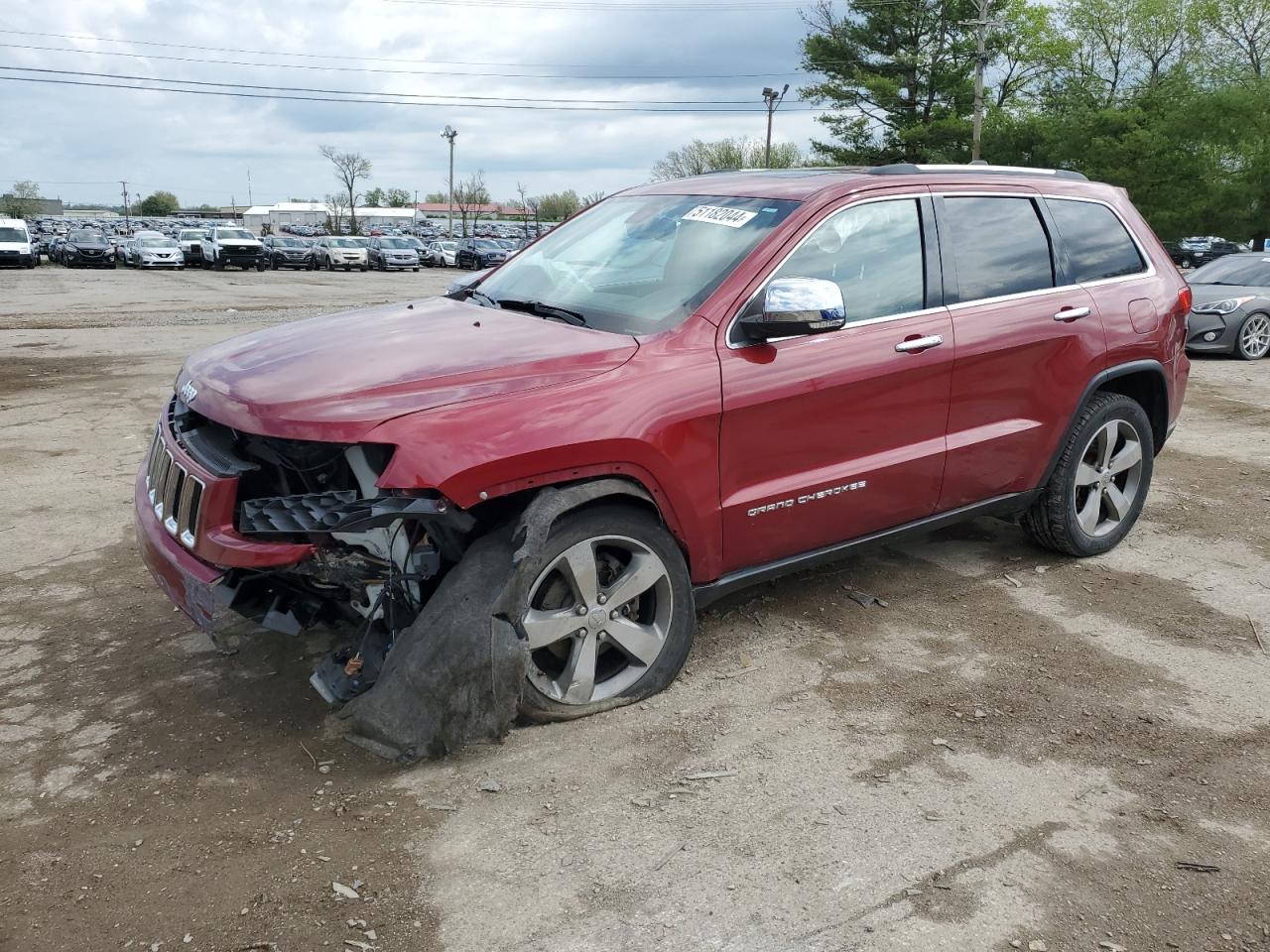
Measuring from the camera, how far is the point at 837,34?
167 feet

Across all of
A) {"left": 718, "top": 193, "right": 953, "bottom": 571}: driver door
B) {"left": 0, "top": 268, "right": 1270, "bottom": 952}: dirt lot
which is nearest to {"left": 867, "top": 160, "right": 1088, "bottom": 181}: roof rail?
{"left": 718, "top": 193, "right": 953, "bottom": 571}: driver door

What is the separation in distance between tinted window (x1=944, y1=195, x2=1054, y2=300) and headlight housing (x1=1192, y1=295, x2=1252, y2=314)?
32.5 feet

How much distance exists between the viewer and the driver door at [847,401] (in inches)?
144

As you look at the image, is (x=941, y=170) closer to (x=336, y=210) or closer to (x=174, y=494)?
(x=174, y=494)

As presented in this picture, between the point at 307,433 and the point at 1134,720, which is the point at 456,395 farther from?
the point at 1134,720

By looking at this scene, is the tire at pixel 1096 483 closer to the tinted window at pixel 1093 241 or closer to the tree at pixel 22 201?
the tinted window at pixel 1093 241

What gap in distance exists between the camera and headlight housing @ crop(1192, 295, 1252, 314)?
12930 millimetres

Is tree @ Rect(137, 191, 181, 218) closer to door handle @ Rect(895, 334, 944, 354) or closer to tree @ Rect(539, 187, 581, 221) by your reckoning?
tree @ Rect(539, 187, 581, 221)

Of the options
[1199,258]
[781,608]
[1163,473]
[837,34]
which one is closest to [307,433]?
[781,608]

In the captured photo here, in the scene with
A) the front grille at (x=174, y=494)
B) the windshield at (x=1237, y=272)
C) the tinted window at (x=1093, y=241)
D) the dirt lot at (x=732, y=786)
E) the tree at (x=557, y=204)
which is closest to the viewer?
the dirt lot at (x=732, y=786)

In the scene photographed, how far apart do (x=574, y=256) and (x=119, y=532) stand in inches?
115

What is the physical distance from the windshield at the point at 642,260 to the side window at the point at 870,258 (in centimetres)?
18

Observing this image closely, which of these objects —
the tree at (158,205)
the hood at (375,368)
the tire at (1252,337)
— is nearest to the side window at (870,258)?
the hood at (375,368)

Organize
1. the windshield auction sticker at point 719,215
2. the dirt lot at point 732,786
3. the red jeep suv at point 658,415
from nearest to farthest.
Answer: the dirt lot at point 732,786 < the red jeep suv at point 658,415 < the windshield auction sticker at point 719,215
